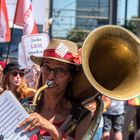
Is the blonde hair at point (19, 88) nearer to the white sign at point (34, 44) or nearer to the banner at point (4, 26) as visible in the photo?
the white sign at point (34, 44)

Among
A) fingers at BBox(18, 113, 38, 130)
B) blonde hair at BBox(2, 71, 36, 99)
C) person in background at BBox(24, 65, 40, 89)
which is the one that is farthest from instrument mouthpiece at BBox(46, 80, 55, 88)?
person in background at BBox(24, 65, 40, 89)

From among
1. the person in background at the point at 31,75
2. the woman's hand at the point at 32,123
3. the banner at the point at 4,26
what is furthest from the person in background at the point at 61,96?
the banner at the point at 4,26

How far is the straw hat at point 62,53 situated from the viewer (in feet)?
8.74

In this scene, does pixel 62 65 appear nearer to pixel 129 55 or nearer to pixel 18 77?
pixel 129 55

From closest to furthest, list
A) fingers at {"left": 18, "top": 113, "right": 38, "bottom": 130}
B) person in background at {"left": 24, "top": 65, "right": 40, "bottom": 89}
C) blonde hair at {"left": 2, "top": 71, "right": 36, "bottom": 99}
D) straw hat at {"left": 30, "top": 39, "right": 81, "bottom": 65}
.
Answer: fingers at {"left": 18, "top": 113, "right": 38, "bottom": 130}, straw hat at {"left": 30, "top": 39, "right": 81, "bottom": 65}, blonde hair at {"left": 2, "top": 71, "right": 36, "bottom": 99}, person in background at {"left": 24, "top": 65, "right": 40, "bottom": 89}

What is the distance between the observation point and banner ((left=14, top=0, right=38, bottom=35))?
636 centimetres

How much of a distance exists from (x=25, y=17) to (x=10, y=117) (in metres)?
4.24

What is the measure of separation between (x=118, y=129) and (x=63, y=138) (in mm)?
4370

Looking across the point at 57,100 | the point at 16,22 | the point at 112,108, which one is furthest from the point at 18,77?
the point at 57,100

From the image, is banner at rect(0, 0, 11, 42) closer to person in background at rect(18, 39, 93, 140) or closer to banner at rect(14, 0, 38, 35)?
banner at rect(14, 0, 38, 35)

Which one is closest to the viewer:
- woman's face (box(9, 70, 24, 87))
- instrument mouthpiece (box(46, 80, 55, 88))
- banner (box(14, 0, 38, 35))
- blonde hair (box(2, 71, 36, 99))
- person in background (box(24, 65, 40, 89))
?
instrument mouthpiece (box(46, 80, 55, 88))

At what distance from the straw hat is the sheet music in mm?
406

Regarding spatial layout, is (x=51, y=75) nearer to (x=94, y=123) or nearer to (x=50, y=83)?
(x=50, y=83)

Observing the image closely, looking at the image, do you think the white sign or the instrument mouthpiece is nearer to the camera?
the instrument mouthpiece
